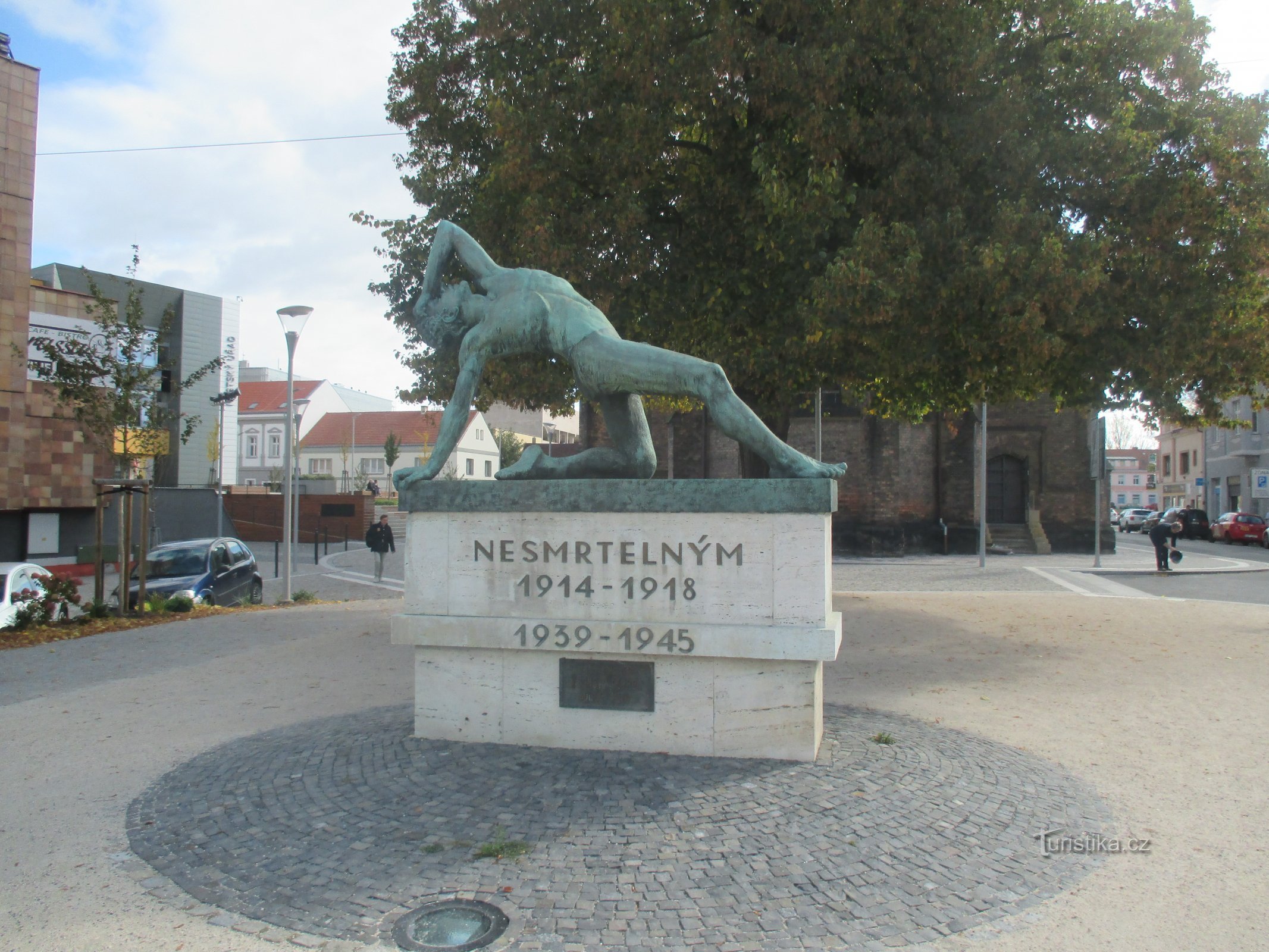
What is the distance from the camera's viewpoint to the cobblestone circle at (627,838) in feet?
11.2

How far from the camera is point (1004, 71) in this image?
424 inches

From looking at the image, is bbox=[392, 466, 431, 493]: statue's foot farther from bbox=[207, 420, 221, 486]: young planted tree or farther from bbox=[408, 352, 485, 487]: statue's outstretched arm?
bbox=[207, 420, 221, 486]: young planted tree

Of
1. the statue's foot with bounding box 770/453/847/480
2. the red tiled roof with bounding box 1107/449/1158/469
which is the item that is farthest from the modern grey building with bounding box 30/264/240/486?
the red tiled roof with bounding box 1107/449/1158/469

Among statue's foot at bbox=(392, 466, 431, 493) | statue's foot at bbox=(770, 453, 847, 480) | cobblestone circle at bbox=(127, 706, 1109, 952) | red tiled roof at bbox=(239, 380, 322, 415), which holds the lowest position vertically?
cobblestone circle at bbox=(127, 706, 1109, 952)

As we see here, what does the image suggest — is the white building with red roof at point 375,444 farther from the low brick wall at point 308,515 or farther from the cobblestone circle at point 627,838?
the cobblestone circle at point 627,838

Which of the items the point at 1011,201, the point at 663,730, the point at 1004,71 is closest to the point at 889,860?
the point at 663,730

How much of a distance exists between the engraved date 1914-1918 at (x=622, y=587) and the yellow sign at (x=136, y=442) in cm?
1061

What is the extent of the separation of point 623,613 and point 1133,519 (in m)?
56.0

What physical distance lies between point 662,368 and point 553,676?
204 centimetres

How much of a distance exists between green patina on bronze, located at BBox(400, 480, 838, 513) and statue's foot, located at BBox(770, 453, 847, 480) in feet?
0.56

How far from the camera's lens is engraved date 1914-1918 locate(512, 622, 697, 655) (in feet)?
17.1

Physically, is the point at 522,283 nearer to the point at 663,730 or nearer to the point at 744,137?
the point at 663,730

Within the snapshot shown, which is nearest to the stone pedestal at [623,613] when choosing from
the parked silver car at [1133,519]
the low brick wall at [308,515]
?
the low brick wall at [308,515]

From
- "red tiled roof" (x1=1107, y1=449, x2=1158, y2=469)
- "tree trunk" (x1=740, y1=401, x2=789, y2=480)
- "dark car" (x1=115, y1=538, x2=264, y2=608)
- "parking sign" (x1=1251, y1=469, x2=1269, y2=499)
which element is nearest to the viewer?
"tree trunk" (x1=740, y1=401, x2=789, y2=480)
